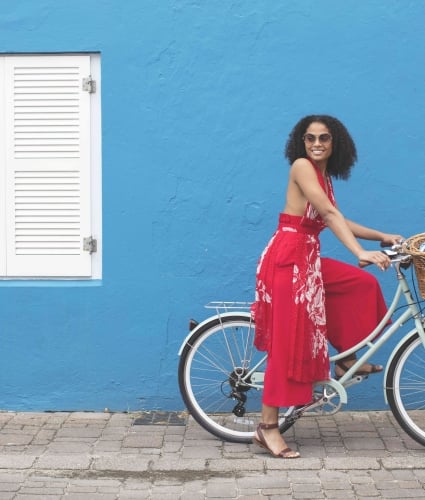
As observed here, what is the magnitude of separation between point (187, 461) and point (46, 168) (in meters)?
2.14

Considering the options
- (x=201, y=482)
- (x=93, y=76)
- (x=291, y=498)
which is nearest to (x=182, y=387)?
(x=201, y=482)

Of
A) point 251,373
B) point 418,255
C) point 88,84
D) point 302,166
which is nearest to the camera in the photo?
point 418,255

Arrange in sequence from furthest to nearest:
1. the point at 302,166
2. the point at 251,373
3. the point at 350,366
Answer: the point at 251,373, the point at 350,366, the point at 302,166

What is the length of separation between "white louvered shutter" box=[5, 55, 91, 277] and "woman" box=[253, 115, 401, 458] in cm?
150

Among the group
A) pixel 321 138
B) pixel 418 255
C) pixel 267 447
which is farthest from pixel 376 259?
pixel 267 447

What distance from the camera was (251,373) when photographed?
562cm

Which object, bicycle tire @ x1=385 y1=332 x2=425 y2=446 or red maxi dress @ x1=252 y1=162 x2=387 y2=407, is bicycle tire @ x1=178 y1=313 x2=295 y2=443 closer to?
red maxi dress @ x1=252 y1=162 x2=387 y2=407

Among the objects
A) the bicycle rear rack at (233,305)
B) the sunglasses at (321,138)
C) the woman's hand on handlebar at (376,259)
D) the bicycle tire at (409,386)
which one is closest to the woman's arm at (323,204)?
the woman's hand on handlebar at (376,259)

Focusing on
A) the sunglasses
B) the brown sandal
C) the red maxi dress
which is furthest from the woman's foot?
the sunglasses

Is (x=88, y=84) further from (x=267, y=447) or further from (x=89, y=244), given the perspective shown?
(x=267, y=447)

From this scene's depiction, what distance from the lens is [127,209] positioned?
6262 millimetres

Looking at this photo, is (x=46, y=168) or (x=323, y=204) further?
(x=46, y=168)

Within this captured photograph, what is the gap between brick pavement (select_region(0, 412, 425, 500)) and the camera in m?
4.89

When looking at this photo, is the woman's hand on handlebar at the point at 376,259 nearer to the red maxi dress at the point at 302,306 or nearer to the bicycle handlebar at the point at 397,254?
the bicycle handlebar at the point at 397,254
